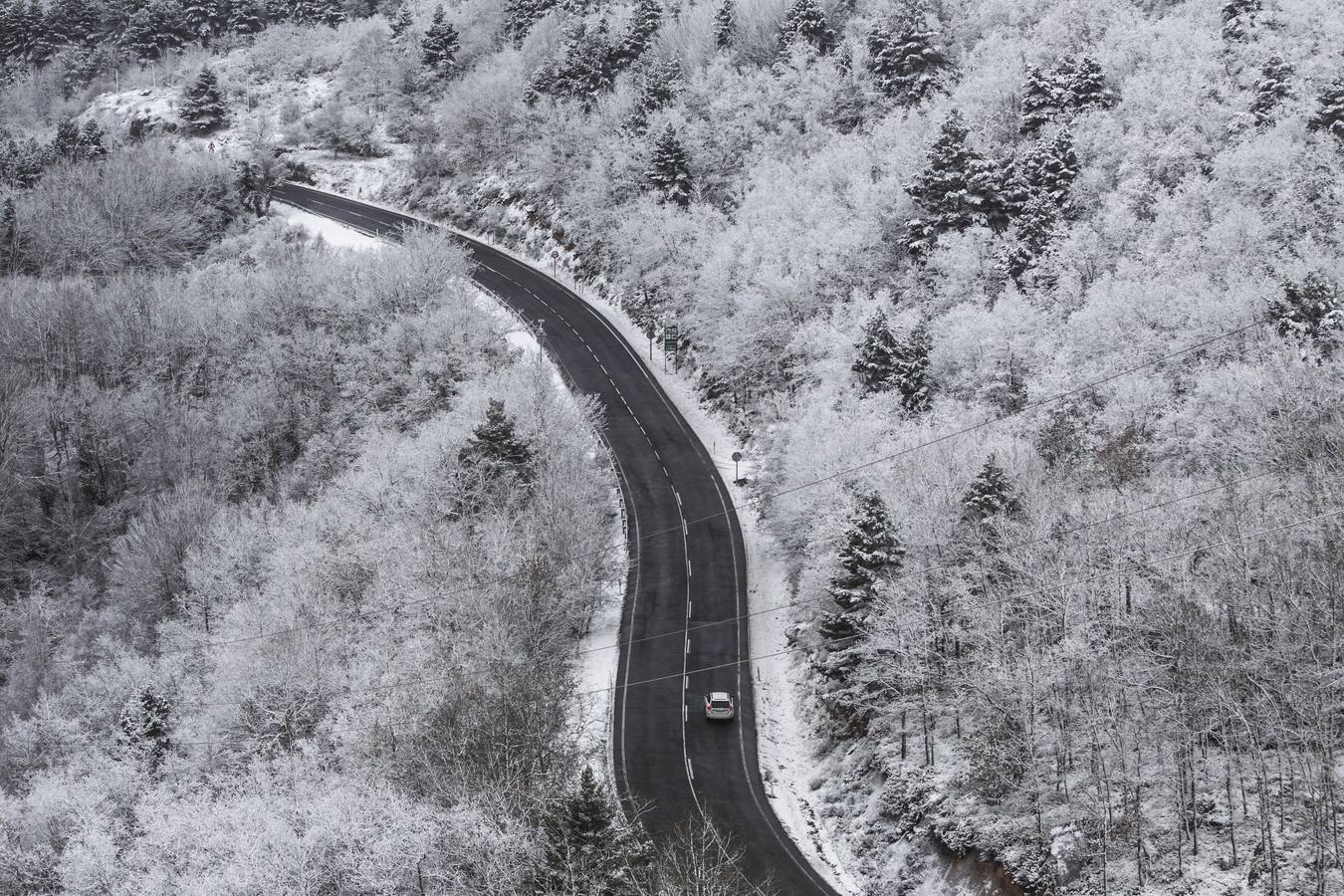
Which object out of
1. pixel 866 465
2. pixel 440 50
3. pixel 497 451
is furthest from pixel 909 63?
pixel 440 50

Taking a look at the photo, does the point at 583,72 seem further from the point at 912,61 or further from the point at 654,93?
the point at 912,61

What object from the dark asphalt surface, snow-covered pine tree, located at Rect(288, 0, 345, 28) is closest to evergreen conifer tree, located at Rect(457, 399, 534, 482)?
the dark asphalt surface

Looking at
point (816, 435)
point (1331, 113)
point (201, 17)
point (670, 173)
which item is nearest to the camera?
point (816, 435)

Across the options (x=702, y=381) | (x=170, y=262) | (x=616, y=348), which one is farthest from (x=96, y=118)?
(x=702, y=381)

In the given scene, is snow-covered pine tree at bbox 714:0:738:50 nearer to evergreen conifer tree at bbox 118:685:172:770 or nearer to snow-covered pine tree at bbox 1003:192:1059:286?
snow-covered pine tree at bbox 1003:192:1059:286

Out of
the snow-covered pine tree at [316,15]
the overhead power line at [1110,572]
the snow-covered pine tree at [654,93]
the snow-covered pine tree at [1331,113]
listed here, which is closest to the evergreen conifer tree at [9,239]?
the snow-covered pine tree at [654,93]

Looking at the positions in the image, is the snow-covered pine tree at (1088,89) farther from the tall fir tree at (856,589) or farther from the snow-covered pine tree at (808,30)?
the tall fir tree at (856,589)

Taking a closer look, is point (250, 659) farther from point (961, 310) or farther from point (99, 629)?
point (961, 310)
